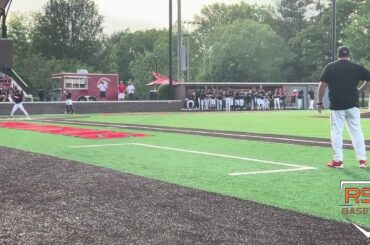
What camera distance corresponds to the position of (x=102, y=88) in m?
45.0

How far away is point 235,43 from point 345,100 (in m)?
78.1

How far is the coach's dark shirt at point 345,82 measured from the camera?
29.0 feet

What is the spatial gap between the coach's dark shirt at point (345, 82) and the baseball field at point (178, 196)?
106cm

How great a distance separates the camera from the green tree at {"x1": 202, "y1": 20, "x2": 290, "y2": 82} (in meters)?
85.5

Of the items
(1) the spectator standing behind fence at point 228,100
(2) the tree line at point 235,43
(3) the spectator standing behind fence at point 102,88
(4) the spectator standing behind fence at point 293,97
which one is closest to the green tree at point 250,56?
(2) the tree line at point 235,43

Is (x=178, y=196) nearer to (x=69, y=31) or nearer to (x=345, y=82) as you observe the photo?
(x=345, y=82)

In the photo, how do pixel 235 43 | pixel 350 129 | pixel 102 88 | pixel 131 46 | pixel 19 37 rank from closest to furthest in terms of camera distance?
pixel 350 129 → pixel 102 88 → pixel 19 37 → pixel 235 43 → pixel 131 46

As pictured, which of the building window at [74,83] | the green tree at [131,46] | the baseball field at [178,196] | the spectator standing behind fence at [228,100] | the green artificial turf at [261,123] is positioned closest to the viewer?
Result: the baseball field at [178,196]

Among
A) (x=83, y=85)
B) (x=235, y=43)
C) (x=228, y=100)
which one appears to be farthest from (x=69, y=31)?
(x=228, y=100)

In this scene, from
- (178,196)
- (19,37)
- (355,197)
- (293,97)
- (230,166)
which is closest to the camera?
(355,197)

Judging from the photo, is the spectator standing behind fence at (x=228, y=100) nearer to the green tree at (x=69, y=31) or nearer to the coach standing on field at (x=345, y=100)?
the coach standing on field at (x=345, y=100)

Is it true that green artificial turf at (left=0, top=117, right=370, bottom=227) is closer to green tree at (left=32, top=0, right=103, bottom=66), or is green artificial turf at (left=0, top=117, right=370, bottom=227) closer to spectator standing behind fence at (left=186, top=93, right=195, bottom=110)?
spectator standing behind fence at (left=186, top=93, right=195, bottom=110)

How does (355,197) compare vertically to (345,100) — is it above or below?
below

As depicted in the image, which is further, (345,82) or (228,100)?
(228,100)
